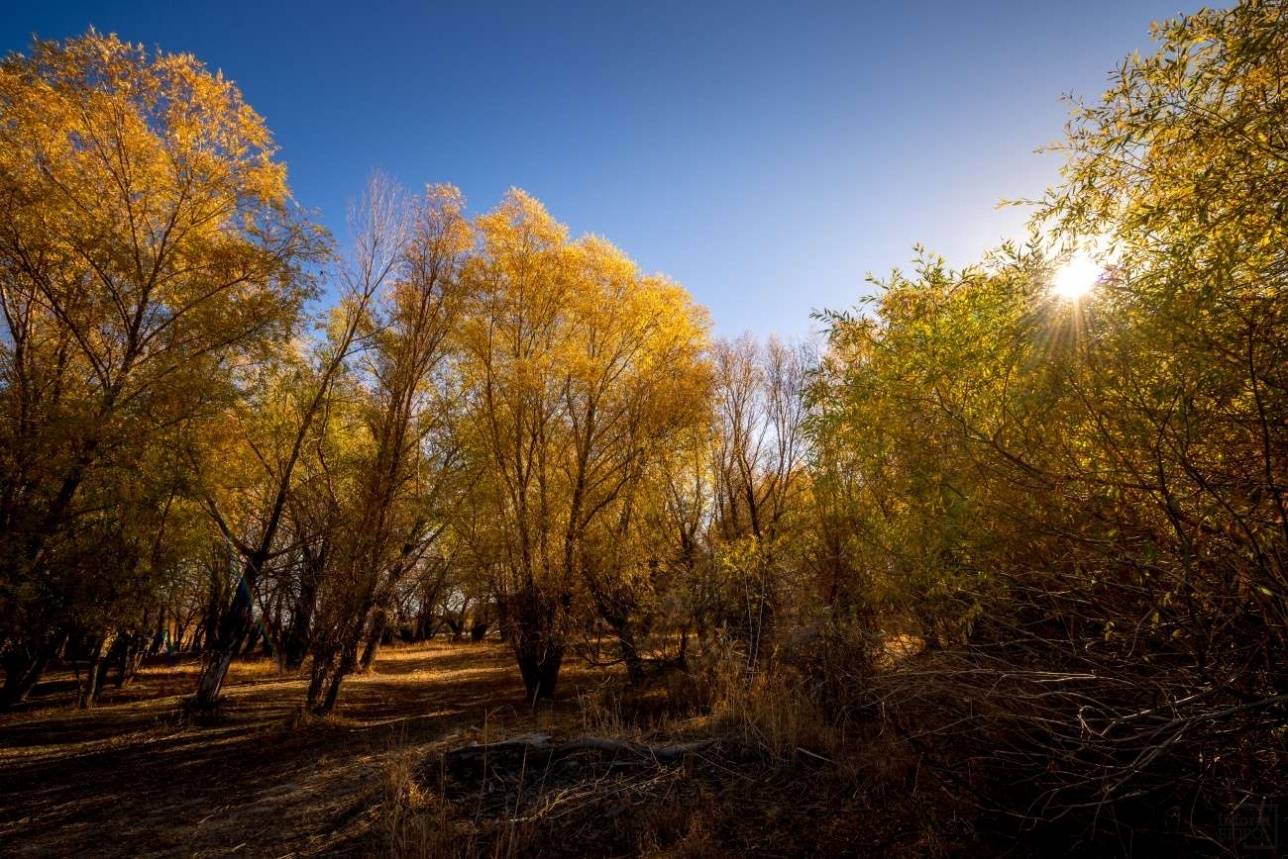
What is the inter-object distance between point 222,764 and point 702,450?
10.6 meters

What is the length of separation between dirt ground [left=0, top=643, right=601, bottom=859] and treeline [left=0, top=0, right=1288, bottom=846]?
1.13m

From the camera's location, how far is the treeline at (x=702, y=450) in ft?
8.37

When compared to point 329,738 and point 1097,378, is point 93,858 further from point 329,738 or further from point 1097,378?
point 1097,378

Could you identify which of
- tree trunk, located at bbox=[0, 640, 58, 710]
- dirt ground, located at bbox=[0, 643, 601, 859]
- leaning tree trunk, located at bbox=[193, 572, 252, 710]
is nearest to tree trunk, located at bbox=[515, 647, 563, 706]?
dirt ground, located at bbox=[0, 643, 601, 859]

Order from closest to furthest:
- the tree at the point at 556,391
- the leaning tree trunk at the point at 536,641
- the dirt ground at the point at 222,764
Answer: the dirt ground at the point at 222,764 < the leaning tree trunk at the point at 536,641 < the tree at the point at 556,391

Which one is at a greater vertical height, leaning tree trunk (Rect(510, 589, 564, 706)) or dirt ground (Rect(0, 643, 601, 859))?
leaning tree trunk (Rect(510, 589, 564, 706))

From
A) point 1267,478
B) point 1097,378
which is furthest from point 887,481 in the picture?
point 1267,478

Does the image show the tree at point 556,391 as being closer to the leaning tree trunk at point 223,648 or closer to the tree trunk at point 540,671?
the tree trunk at point 540,671

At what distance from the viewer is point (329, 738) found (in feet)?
28.3

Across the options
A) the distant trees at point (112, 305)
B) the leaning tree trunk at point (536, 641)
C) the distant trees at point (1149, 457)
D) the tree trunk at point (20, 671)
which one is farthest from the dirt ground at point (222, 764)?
the distant trees at point (1149, 457)

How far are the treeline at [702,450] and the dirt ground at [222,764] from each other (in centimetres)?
113

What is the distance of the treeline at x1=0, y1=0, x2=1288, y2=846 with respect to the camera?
2551 millimetres

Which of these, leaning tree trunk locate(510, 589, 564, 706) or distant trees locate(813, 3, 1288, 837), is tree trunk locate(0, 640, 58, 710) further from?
distant trees locate(813, 3, 1288, 837)

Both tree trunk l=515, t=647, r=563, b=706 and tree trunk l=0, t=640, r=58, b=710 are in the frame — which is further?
tree trunk l=515, t=647, r=563, b=706
